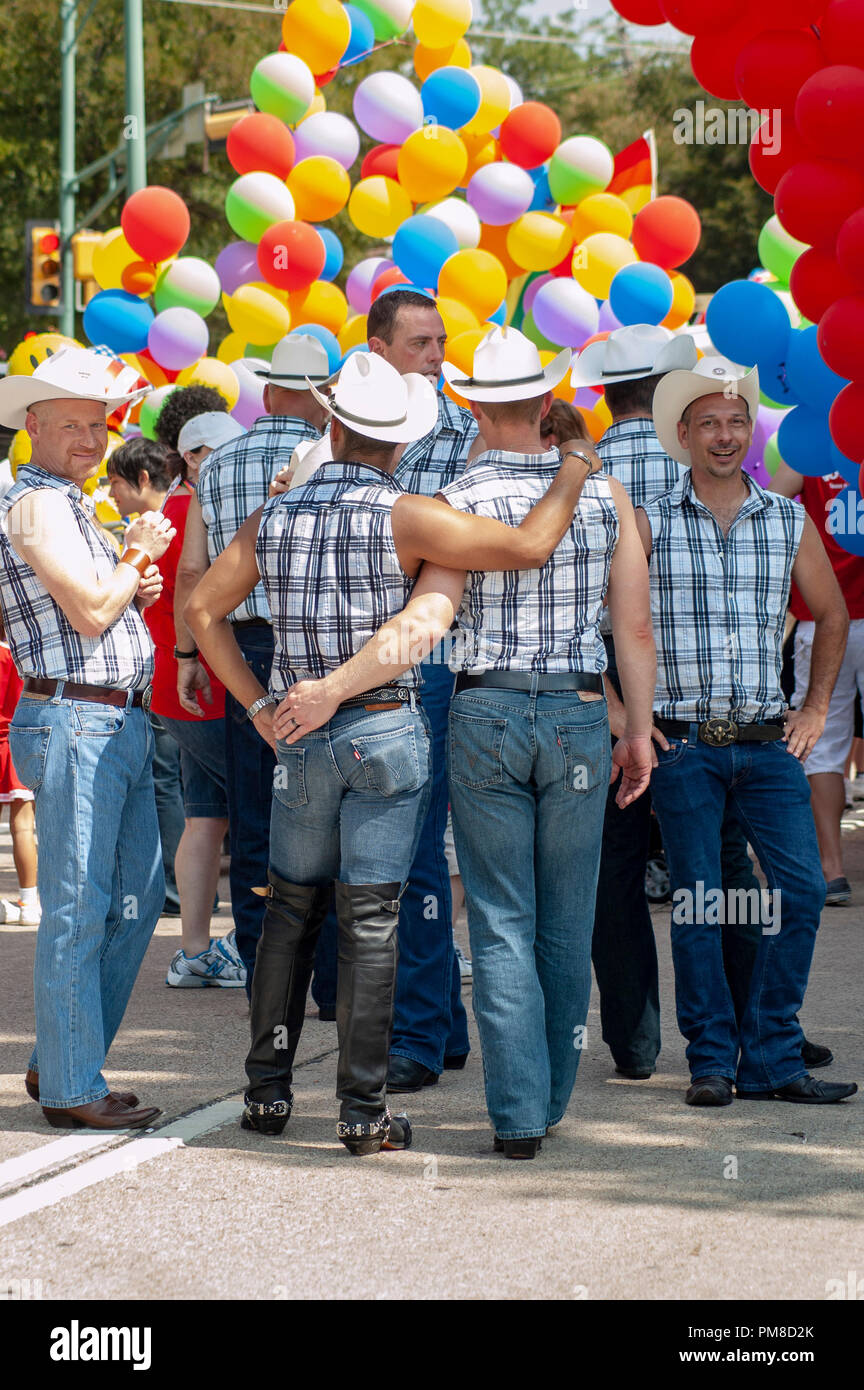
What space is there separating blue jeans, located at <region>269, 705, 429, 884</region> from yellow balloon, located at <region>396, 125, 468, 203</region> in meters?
7.89

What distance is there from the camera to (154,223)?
11.3m

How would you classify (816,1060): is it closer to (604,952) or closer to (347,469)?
(604,952)

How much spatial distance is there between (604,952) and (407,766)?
3.73 feet

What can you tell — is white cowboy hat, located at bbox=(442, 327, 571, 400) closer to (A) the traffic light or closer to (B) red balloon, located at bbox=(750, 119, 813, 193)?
(B) red balloon, located at bbox=(750, 119, 813, 193)

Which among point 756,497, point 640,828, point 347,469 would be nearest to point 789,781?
point 640,828

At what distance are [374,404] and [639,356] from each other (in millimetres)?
1265

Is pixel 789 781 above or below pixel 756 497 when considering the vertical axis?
below

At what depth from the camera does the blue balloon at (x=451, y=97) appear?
1156cm

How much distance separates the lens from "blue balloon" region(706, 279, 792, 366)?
24.0 feet

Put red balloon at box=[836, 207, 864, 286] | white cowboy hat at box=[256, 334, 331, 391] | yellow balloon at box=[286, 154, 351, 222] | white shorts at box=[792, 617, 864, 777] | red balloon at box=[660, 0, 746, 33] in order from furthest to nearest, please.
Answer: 1. yellow balloon at box=[286, 154, 351, 222]
2. white shorts at box=[792, 617, 864, 777]
3. red balloon at box=[660, 0, 746, 33]
4. red balloon at box=[836, 207, 864, 286]
5. white cowboy hat at box=[256, 334, 331, 391]

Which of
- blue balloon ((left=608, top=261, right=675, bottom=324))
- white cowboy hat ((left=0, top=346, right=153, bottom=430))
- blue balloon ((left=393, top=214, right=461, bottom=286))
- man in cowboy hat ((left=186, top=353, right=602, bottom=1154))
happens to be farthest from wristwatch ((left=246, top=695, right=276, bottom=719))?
blue balloon ((left=393, top=214, right=461, bottom=286))

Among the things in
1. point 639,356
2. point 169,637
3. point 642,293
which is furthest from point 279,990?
point 642,293

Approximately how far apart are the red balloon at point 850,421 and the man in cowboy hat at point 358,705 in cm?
217
